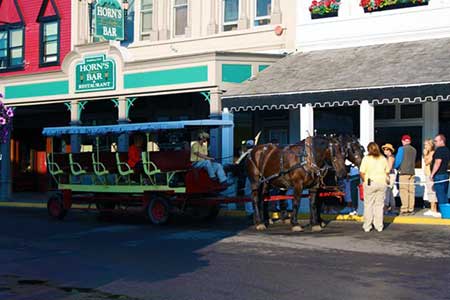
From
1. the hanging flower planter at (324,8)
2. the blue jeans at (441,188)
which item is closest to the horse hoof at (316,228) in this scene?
the blue jeans at (441,188)

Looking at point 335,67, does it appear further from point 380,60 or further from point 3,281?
point 3,281

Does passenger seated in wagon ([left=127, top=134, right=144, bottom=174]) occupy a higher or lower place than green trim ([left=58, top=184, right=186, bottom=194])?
higher

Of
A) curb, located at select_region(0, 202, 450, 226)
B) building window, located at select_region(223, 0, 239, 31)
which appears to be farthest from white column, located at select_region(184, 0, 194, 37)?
curb, located at select_region(0, 202, 450, 226)

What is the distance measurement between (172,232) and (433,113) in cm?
837

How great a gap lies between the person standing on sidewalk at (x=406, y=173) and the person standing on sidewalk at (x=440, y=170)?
88cm

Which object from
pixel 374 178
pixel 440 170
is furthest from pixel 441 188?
pixel 374 178

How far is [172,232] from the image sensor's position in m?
14.5

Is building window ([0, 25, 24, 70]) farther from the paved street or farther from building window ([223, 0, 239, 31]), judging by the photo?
the paved street

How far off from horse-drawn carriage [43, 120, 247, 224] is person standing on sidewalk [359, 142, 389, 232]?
2845 mm

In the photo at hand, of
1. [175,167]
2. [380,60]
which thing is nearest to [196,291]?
[175,167]

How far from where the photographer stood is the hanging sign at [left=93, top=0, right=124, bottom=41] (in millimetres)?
22516

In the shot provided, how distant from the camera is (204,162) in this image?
15.5 metres

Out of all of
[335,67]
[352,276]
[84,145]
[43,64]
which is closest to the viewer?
[352,276]

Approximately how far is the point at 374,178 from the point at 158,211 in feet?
16.4
